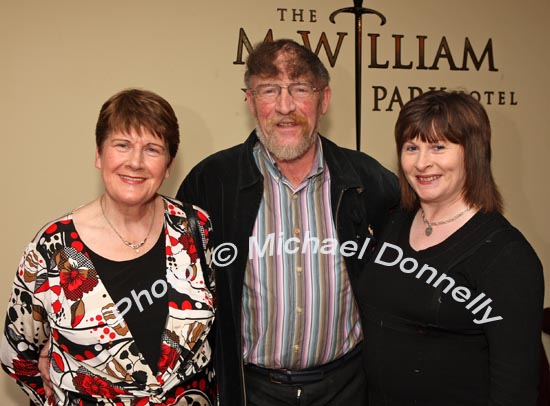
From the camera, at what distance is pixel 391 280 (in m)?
1.79

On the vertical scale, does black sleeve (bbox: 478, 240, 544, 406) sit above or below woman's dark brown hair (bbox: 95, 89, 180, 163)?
below

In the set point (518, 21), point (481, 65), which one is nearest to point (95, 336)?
point (481, 65)

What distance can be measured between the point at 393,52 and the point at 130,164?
1811 millimetres

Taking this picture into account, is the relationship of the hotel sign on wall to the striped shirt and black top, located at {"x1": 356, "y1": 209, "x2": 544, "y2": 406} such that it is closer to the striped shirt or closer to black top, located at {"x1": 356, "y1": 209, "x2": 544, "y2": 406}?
the striped shirt

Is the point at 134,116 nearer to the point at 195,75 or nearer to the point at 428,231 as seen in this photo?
the point at 428,231

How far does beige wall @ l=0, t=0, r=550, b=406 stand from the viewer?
8.52 feet

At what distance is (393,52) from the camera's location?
9.87 feet

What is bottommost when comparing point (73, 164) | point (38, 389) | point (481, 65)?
point (38, 389)

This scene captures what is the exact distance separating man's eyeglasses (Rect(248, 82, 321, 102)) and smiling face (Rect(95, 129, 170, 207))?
553 millimetres

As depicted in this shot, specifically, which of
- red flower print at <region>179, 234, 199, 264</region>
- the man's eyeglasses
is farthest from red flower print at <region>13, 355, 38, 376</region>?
the man's eyeglasses

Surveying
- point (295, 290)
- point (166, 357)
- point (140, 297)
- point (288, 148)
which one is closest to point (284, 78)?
point (288, 148)

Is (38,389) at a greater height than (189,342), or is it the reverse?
(189,342)

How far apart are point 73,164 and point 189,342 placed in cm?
130

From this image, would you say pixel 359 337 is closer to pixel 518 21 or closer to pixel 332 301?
pixel 332 301
